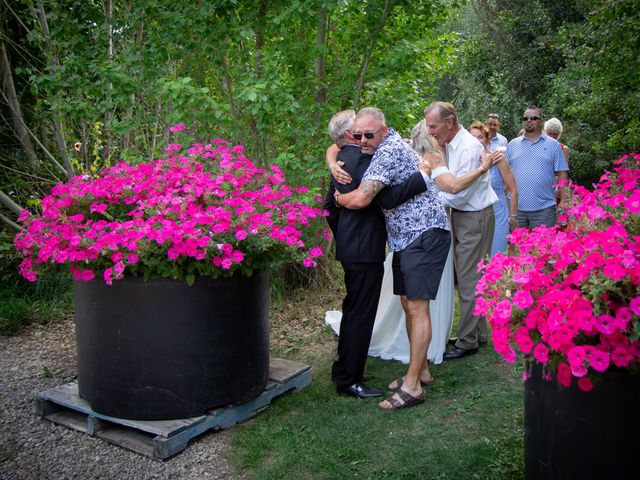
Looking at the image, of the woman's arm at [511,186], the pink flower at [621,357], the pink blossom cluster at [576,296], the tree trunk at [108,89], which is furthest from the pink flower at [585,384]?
the tree trunk at [108,89]

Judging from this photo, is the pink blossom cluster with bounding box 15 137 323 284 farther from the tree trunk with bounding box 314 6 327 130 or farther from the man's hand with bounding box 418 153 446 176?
the tree trunk with bounding box 314 6 327 130

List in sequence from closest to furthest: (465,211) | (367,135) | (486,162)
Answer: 1. (367,135)
2. (486,162)
3. (465,211)

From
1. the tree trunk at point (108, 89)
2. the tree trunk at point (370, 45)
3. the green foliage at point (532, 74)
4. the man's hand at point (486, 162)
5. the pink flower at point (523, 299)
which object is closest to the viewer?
the pink flower at point (523, 299)

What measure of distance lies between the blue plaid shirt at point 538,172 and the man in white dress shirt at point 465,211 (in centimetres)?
137

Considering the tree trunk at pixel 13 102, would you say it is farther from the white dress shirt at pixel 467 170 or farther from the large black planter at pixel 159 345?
the white dress shirt at pixel 467 170

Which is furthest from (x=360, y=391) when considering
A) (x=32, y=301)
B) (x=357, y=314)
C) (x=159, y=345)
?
(x=32, y=301)

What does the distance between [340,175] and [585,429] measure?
80.3 inches

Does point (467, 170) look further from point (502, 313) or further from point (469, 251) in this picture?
point (502, 313)

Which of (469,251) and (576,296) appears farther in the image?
(469,251)

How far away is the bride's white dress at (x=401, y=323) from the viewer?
14.5ft

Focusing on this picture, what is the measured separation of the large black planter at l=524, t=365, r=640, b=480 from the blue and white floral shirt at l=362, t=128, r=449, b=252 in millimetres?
1453

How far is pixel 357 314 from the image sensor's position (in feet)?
12.2

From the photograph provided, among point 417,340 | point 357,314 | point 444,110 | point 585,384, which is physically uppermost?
point 444,110

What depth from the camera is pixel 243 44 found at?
5.33 meters
